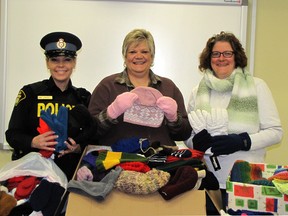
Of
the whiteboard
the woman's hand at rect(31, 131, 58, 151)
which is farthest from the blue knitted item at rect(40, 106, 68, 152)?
the whiteboard

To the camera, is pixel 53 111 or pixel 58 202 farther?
pixel 53 111

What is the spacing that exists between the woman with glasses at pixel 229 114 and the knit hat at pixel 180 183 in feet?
1.03

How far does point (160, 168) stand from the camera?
112 cm

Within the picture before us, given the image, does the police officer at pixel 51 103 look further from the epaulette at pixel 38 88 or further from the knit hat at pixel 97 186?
the knit hat at pixel 97 186

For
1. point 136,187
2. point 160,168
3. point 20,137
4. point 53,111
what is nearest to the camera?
point 136,187

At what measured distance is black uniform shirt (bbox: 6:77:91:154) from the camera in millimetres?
1355

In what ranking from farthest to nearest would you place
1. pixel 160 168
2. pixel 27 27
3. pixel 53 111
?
pixel 27 27
pixel 53 111
pixel 160 168

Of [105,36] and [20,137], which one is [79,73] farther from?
[20,137]

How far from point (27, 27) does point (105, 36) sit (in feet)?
1.65

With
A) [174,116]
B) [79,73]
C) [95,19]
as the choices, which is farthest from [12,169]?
[95,19]

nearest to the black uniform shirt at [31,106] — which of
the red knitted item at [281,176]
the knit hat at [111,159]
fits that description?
the knit hat at [111,159]

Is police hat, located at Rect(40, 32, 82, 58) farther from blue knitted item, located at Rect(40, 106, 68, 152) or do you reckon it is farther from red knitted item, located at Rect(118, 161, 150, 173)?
red knitted item, located at Rect(118, 161, 150, 173)

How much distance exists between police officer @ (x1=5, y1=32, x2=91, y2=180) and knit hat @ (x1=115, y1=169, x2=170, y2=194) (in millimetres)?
370

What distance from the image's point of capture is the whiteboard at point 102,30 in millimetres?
2203
